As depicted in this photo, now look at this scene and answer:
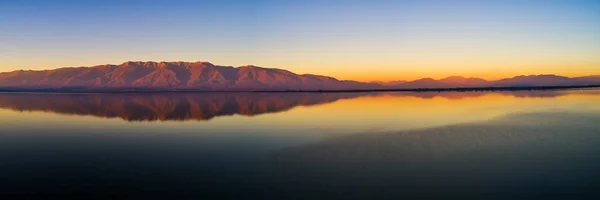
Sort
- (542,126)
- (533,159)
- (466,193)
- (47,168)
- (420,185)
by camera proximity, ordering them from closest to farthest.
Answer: (466,193)
(420,185)
(47,168)
(533,159)
(542,126)

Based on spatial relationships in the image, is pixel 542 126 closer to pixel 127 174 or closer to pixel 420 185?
pixel 420 185

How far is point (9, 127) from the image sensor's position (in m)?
28.8

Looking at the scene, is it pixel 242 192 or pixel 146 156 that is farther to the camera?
pixel 146 156

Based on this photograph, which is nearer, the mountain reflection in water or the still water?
the still water

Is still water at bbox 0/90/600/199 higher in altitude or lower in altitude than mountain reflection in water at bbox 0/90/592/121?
lower

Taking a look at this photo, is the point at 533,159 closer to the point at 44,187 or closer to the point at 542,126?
the point at 542,126

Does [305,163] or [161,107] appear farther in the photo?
[161,107]

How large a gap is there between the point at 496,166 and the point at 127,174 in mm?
13196

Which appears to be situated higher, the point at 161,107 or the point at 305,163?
the point at 161,107

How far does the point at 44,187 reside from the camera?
12141 mm

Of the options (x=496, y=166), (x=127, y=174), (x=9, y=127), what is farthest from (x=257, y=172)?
(x=9, y=127)

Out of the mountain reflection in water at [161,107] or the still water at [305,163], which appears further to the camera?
the mountain reflection in water at [161,107]

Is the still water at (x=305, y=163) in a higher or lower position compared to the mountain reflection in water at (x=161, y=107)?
lower

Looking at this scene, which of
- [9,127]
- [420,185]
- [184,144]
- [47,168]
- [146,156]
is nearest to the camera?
[420,185]
